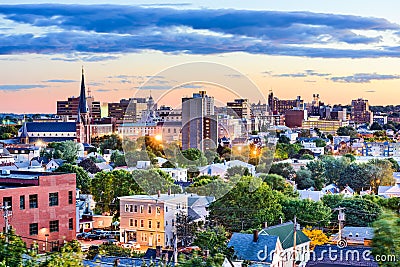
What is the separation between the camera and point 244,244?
53.4 ft

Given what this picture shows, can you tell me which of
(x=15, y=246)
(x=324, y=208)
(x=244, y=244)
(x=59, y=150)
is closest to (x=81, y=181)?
(x=324, y=208)

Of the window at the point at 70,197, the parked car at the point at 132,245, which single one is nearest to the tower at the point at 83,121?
the parked car at the point at 132,245

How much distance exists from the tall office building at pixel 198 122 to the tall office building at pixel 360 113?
11646 centimetres

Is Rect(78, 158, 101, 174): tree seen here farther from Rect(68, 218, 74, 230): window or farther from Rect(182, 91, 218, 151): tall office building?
Rect(68, 218, 74, 230): window

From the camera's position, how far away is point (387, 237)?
536 centimetres

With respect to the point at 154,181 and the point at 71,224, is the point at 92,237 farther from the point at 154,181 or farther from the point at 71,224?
the point at 154,181

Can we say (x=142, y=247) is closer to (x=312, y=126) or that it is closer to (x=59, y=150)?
(x=59, y=150)

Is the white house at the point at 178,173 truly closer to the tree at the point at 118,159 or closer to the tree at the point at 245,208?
the tree at the point at 245,208

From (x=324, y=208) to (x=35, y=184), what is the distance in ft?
35.7

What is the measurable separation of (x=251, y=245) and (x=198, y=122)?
491 centimetres

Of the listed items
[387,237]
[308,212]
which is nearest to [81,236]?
[308,212]

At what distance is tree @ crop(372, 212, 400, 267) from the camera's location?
210 inches

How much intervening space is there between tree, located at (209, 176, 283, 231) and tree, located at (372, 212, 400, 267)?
1679 centimetres

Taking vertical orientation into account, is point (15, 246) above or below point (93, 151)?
above
